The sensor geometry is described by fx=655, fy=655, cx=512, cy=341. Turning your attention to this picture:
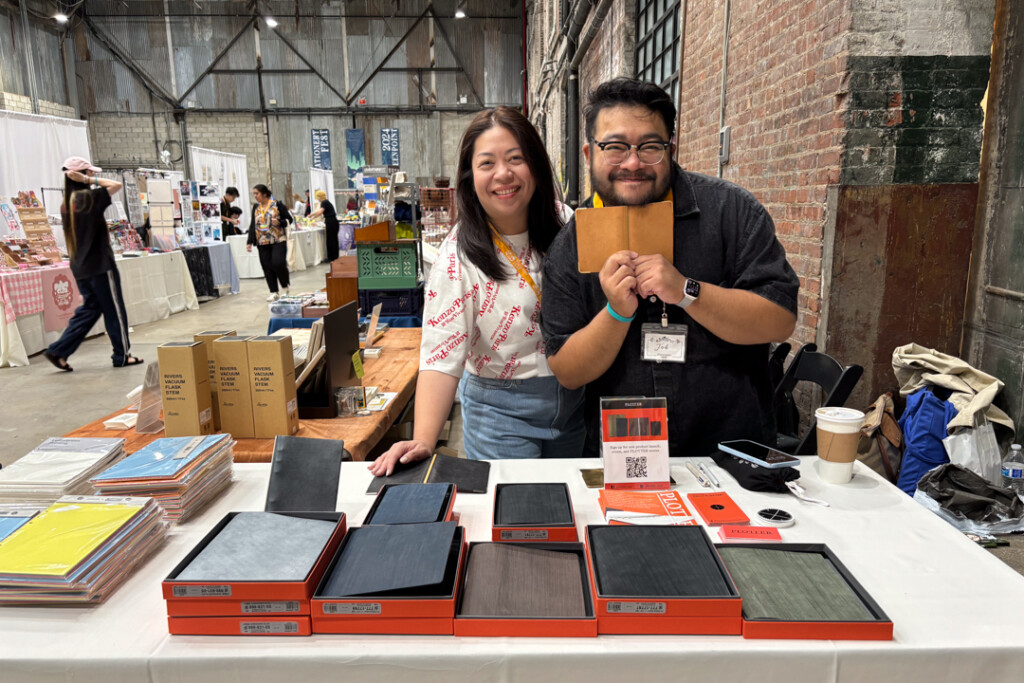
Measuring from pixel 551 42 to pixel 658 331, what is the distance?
1174 centimetres

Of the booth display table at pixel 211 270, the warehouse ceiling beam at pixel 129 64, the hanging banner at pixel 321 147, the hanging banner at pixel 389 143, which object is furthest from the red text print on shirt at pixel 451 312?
the warehouse ceiling beam at pixel 129 64

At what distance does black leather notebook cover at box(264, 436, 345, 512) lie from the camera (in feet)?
4.75

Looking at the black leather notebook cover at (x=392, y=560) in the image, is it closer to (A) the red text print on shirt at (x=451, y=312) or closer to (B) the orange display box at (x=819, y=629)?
(B) the orange display box at (x=819, y=629)

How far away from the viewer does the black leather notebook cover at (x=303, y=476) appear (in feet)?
4.75

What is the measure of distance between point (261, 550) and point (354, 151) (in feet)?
59.6

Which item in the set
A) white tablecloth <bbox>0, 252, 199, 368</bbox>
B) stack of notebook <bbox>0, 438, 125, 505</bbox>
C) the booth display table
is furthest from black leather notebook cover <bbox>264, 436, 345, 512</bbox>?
the booth display table

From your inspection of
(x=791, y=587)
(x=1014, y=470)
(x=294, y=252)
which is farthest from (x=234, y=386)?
(x=294, y=252)

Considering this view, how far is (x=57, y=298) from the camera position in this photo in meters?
6.75

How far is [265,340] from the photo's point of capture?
2.15 meters

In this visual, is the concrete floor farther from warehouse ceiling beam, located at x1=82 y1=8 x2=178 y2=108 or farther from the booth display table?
warehouse ceiling beam, located at x1=82 y1=8 x2=178 y2=108

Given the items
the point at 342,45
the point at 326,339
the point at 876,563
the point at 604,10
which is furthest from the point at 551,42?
the point at 876,563

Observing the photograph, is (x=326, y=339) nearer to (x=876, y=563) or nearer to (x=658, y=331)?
(x=658, y=331)

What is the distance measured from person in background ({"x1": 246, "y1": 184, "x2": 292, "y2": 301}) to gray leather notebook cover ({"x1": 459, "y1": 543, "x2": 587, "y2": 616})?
8662 millimetres

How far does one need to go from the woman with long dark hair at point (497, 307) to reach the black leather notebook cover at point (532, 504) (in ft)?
1.12
